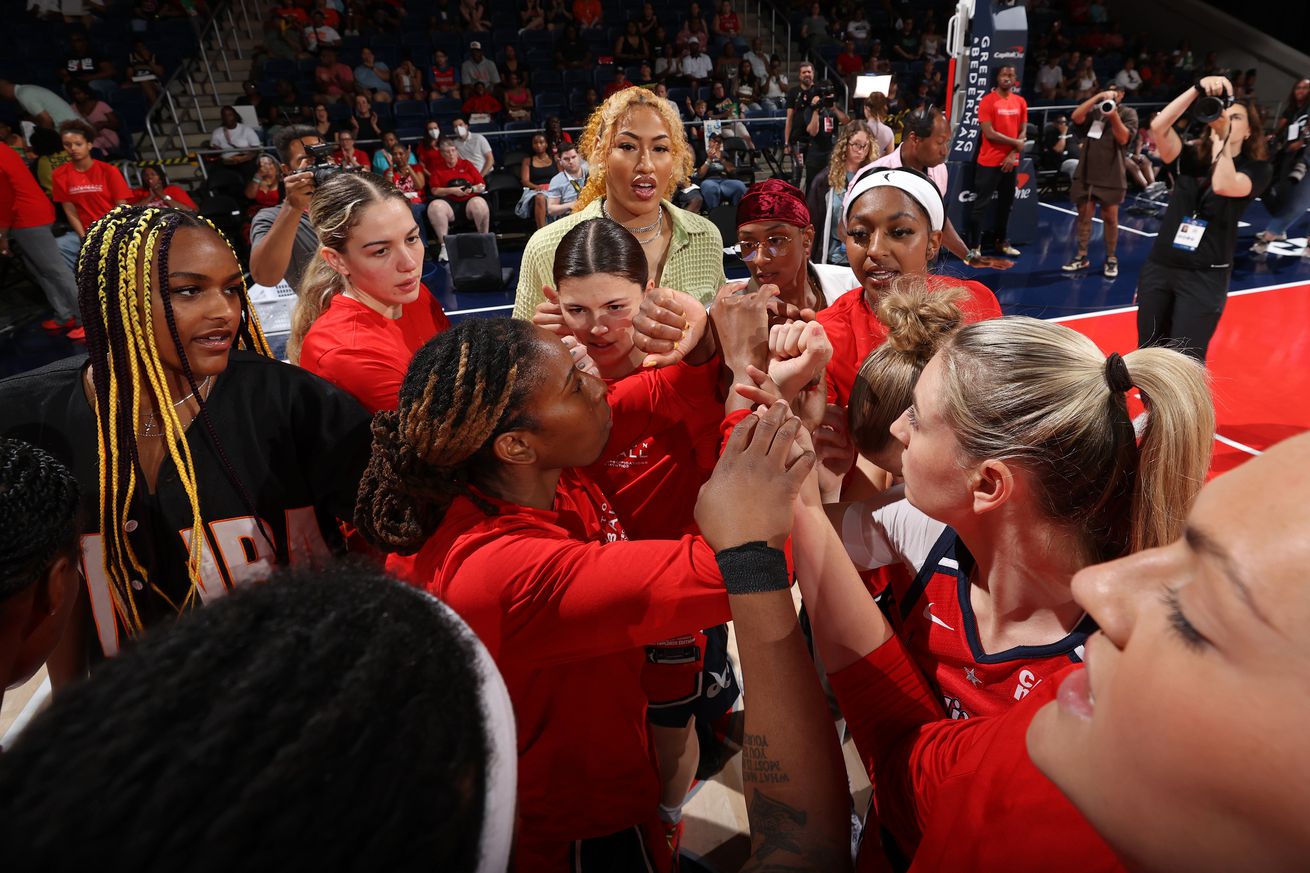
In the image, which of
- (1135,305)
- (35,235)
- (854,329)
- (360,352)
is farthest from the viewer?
(1135,305)

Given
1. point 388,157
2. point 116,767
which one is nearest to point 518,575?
point 116,767

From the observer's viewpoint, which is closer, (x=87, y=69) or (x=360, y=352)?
(x=360, y=352)

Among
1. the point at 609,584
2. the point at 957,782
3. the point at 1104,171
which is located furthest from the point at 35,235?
the point at 1104,171

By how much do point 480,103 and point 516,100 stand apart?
2.08 ft

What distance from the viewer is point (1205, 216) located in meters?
3.93

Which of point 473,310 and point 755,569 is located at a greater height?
point 755,569

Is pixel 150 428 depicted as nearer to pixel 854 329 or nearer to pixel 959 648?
pixel 959 648

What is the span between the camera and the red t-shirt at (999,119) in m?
7.59

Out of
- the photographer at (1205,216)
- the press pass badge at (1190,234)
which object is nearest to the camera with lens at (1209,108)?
the photographer at (1205,216)

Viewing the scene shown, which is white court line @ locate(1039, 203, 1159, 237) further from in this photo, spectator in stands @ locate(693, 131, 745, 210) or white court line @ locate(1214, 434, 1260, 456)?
white court line @ locate(1214, 434, 1260, 456)

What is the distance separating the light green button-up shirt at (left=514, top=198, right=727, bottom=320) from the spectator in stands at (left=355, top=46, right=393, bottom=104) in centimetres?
Result: 1009

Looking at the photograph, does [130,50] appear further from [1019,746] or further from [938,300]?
[1019,746]

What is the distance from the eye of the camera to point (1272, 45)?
15391mm

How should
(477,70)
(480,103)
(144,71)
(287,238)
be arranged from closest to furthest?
(287,238) < (144,71) < (480,103) < (477,70)
